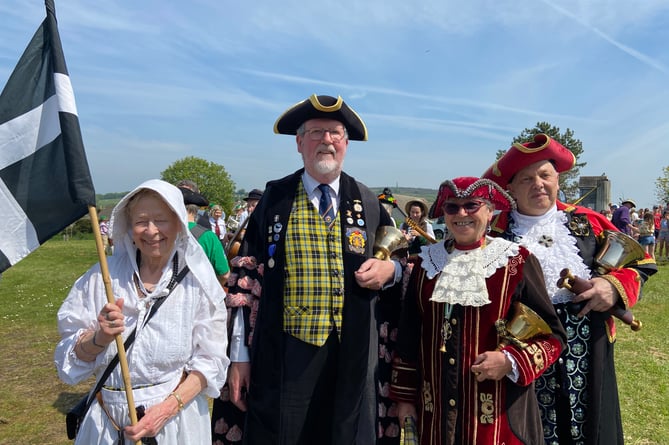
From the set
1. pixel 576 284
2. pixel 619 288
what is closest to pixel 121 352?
pixel 576 284

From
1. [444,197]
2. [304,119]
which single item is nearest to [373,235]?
[444,197]

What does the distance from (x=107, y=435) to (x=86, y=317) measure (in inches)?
19.1

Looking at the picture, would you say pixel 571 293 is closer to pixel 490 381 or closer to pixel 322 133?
pixel 490 381

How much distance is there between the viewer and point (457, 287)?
2100 mm

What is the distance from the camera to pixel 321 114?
103 inches

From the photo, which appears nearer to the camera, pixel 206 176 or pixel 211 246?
pixel 211 246

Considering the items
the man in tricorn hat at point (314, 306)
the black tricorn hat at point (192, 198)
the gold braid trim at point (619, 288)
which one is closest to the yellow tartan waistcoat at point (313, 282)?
the man in tricorn hat at point (314, 306)

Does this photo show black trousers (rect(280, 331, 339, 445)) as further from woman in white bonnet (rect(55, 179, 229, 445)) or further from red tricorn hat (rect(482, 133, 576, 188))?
red tricorn hat (rect(482, 133, 576, 188))

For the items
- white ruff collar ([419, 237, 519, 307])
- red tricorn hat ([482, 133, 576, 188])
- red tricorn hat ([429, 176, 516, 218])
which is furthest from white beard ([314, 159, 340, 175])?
red tricorn hat ([482, 133, 576, 188])

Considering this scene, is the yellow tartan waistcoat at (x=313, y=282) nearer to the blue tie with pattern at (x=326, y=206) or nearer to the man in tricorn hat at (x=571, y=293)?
the blue tie with pattern at (x=326, y=206)

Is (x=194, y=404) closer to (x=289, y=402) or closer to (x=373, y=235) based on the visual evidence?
(x=289, y=402)

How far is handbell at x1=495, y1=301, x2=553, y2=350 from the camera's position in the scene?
200 centimetres

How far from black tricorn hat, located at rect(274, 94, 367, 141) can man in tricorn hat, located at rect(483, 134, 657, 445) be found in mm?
866

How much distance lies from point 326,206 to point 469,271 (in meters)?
0.91
